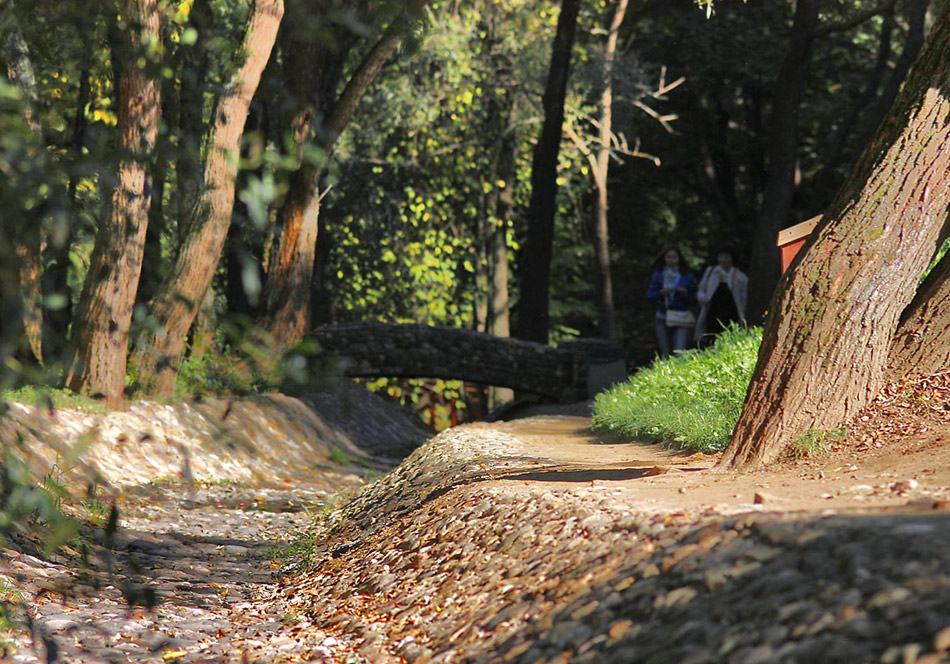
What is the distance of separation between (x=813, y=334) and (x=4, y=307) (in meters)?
4.69

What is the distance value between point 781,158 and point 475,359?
19.7ft

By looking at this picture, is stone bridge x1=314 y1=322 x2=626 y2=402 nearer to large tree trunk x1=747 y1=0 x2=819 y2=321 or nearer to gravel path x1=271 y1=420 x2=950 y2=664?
large tree trunk x1=747 y1=0 x2=819 y2=321

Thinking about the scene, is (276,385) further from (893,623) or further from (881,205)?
(893,623)

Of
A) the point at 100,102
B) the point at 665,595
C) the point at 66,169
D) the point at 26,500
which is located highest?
the point at 100,102

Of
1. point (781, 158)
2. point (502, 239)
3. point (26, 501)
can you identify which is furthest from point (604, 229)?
point (26, 501)

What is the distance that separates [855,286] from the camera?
6.06m

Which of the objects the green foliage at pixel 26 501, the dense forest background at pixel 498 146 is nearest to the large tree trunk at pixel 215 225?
the dense forest background at pixel 498 146

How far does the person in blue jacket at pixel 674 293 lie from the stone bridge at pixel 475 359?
3.77 meters

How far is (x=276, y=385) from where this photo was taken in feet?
46.1

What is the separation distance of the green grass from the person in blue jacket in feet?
7.16

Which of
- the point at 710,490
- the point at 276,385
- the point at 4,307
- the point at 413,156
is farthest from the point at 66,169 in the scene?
the point at 413,156

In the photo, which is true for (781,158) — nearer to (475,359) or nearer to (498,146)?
(475,359)

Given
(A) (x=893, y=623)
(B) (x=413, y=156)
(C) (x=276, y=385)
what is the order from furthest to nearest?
(B) (x=413, y=156)
(C) (x=276, y=385)
(A) (x=893, y=623)

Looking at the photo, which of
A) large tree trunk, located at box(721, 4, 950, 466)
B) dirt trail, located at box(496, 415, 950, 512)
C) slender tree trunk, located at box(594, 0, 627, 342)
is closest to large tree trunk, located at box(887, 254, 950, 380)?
large tree trunk, located at box(721, 4, 950, 466)
